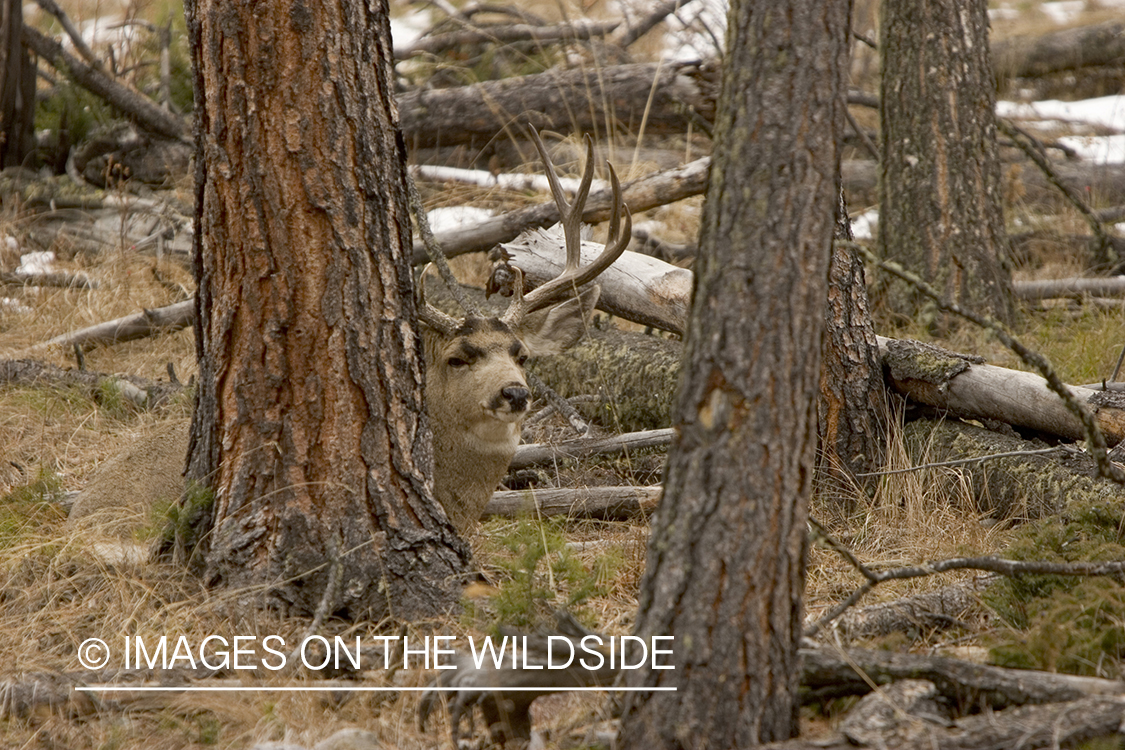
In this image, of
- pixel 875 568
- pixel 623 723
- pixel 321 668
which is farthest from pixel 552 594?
pixel 875 568

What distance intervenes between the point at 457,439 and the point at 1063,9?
1302 centimetres

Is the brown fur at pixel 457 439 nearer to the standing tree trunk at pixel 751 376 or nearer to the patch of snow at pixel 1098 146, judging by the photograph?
the standing tree trunk at pixel 751 376

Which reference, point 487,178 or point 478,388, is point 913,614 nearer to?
point 478,388

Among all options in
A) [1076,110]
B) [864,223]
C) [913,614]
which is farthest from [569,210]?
[1076,110]

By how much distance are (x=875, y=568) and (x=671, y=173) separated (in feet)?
10.9

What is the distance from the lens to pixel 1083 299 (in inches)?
288

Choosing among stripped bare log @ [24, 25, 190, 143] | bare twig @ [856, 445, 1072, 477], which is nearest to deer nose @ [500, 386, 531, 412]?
bare twig @ [856, 445, 1072, 477]

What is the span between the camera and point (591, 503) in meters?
5.16

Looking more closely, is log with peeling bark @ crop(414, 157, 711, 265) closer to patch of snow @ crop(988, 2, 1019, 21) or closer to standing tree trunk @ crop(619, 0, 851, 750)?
standing tree trunk @ crop(619, 0, 851, 750)

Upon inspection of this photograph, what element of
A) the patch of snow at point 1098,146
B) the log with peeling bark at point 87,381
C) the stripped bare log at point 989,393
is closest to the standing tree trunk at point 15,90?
the log with peeling bark at point 87,381

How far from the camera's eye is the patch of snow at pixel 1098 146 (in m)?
10.3

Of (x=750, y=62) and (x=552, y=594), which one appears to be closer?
(x=750, y=62)

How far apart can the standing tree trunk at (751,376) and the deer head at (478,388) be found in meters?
2.35

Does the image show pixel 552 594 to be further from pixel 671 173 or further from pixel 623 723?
pixel 671 173
